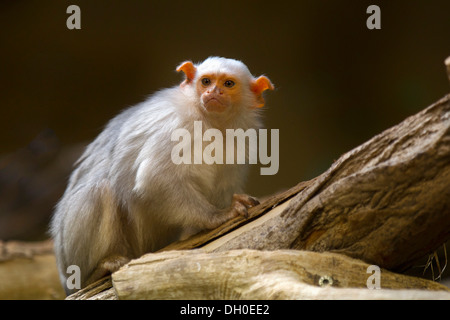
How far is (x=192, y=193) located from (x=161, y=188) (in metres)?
0.24

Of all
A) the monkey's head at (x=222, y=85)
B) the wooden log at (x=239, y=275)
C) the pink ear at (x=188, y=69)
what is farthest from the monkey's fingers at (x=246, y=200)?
the pink ear at (x=188, y=69)

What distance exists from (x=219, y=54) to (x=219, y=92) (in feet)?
7.46

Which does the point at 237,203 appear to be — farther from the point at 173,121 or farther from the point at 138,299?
the point at 138,299

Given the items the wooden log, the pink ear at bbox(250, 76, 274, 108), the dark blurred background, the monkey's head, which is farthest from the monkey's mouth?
the dark blurred background

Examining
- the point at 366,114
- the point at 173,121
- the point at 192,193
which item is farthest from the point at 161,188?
the point at 366,114

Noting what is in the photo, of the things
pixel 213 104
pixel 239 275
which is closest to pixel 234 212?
pixel 213 104

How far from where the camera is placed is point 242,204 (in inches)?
151

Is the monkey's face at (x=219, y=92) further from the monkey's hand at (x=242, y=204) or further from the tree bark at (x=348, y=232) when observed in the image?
the tree bark at (x=348, y=232)

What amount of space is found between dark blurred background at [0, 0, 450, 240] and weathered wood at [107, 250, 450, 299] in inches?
141

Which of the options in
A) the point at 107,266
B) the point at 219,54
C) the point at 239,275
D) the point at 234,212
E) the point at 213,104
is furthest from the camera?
the point at 219,54

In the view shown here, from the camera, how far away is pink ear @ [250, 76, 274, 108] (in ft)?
14.5

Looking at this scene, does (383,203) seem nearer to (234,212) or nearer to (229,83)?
(234,212)

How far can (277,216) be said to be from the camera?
11.1ft

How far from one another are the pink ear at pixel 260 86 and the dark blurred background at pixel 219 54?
1.93 meters
